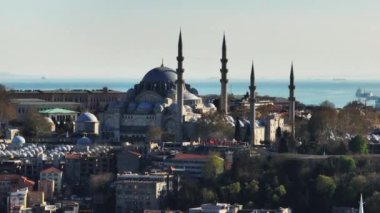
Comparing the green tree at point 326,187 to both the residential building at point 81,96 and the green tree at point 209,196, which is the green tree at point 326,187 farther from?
the residential building at point 81,96

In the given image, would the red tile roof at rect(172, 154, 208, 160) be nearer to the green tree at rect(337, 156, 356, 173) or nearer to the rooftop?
the green tree at rect(337, 156, 356, 173)

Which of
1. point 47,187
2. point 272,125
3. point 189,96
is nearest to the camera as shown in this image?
point 47,187

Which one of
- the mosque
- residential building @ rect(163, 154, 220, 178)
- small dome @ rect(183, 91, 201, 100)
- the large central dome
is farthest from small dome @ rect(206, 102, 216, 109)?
residential building @ rect(163, 154, 220, 178)

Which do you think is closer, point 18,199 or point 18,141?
point 18,199

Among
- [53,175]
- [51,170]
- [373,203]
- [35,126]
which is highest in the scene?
[35,126]

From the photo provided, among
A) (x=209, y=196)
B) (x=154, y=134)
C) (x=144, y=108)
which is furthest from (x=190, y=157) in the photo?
(x=144, y=108)

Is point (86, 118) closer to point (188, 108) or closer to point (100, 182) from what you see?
point (188, 108)

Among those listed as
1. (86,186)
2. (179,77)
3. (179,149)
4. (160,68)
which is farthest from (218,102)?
(86,186)
